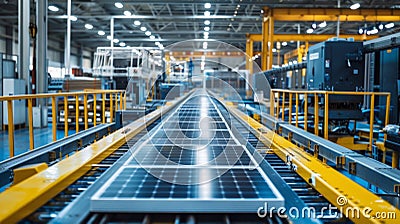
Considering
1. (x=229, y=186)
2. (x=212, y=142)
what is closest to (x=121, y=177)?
(x=229, y=186)

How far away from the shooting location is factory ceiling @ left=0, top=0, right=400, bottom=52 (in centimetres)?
1744

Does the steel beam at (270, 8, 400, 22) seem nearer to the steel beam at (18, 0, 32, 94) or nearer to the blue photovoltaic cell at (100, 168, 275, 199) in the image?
the steel beam at (18, 0, 32, 94)

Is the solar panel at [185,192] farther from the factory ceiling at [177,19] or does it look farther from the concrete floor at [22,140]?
the factory ceiling at [177,19]

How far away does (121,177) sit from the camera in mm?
2902

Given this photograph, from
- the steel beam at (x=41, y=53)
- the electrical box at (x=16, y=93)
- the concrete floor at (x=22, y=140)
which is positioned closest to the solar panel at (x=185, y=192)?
the concrete floor at (x=22, y=140)

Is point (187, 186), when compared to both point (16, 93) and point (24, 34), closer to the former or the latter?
point (16, 93)

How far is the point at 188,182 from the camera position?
2.78m

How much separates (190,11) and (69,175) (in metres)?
20.4

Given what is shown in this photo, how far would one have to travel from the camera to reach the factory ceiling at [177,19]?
57.2 ft

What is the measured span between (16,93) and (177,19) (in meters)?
12.5

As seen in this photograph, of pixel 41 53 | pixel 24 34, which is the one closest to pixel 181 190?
pixel 24 34

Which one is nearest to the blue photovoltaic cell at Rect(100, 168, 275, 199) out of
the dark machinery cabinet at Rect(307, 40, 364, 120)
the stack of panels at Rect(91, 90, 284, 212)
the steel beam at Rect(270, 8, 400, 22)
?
the stack of panels at Rect(91, 90, 284, 212)

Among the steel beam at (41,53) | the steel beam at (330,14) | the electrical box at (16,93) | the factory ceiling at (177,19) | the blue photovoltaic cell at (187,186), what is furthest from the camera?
the factory ceiling at (177,19)

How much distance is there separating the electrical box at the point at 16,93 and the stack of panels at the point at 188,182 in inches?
298
